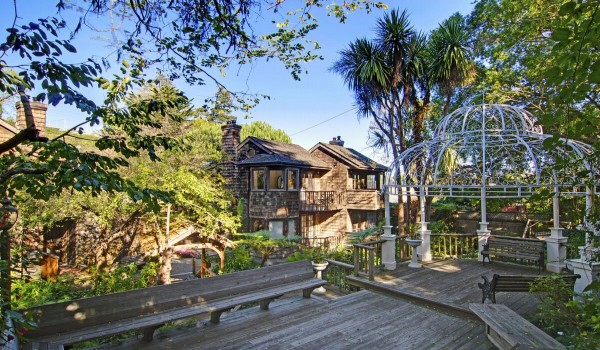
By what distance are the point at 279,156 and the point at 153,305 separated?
531 inches

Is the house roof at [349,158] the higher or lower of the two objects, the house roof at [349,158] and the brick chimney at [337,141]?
the lower

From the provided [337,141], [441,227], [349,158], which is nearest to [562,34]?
[441,227]

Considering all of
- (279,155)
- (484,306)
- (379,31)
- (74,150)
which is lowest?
(484,306)

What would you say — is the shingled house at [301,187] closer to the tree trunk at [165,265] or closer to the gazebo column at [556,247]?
the tree trunk at [165,265]

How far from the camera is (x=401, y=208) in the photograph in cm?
1414

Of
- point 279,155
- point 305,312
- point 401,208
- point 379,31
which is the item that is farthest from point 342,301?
point 279,155

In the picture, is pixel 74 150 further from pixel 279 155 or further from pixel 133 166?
pixel 279 155

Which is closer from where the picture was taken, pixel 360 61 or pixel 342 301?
pixel 342 301

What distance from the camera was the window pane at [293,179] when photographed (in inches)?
→ 730

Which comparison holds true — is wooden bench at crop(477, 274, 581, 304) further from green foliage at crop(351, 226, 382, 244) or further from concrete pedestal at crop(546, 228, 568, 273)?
green foliage at crop(351, 226, 382, 244)

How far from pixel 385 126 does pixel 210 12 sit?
39.3 ft

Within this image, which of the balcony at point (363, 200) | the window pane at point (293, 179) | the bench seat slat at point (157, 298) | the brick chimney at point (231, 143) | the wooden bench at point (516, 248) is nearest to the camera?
the bench seat slat at point (157, 298)

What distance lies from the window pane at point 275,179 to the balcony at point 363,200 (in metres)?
4.81

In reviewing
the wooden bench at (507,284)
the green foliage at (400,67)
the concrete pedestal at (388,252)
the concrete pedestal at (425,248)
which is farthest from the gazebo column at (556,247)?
the green foliage at (400,67)
